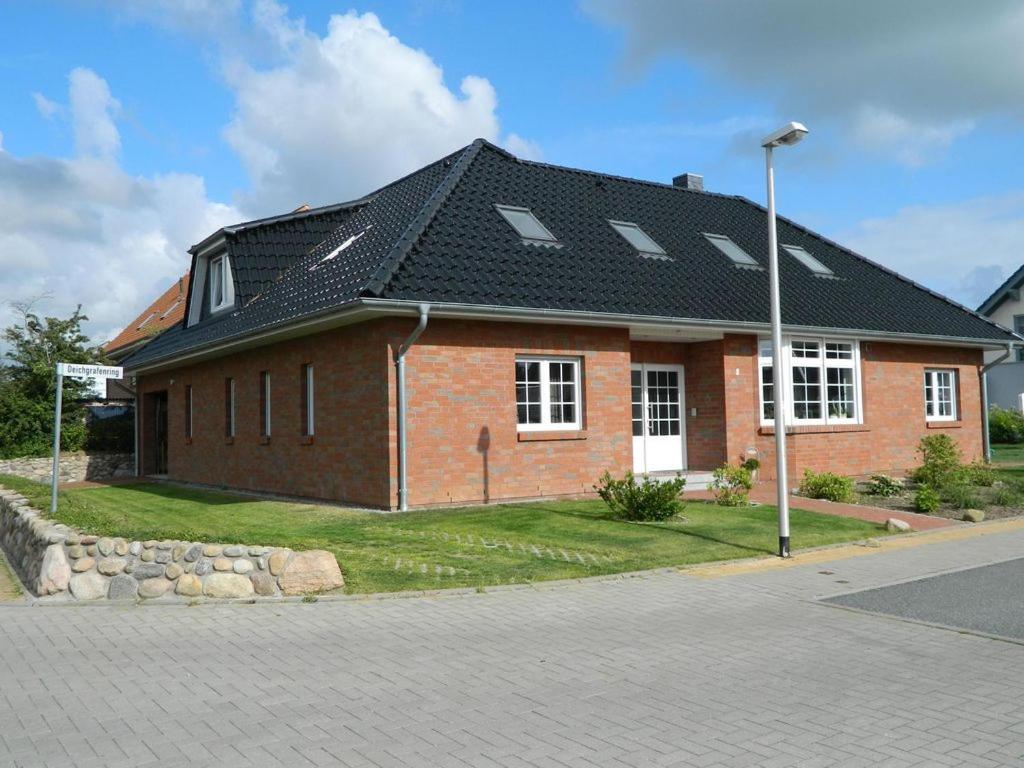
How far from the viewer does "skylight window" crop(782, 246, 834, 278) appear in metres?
21.2

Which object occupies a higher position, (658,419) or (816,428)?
(658,419)

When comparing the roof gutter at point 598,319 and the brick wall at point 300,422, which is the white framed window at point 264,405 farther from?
the roof gutter at point 598,319

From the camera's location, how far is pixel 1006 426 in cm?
3391

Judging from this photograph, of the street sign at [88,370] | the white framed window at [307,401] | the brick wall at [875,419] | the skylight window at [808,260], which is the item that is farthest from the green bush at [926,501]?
the street sign at [88,370]

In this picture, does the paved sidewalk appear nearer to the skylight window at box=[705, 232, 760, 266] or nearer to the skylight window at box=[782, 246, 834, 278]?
the skylight window at box=[705, 232, 760, 266]

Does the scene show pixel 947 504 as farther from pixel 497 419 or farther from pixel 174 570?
pixel 174 570

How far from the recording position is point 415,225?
1493 cm

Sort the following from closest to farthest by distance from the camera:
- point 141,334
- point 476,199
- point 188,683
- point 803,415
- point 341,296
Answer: point 188,683 < point 341,296 < point 476,199 < point 803,415 < point 141,334

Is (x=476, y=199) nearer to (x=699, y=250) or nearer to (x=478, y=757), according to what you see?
(x=699, y=250)

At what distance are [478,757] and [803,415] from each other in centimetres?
1502

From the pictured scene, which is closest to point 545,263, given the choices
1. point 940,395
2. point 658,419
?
point 658,419

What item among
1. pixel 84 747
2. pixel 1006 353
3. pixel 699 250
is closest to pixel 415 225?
pixel 699 250

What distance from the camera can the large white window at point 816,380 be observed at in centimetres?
1798

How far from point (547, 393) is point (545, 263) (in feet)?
7.15
